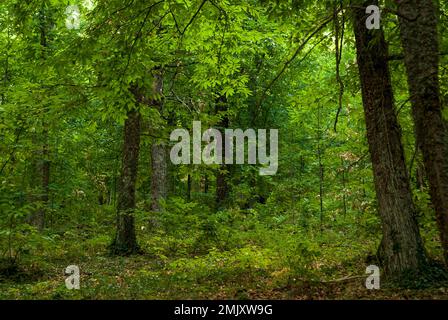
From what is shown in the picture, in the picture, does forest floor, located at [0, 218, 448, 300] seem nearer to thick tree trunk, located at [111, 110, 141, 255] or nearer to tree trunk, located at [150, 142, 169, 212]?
thick tree trunk, located at [111, 110, 141, 255]

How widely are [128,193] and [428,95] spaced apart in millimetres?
9145

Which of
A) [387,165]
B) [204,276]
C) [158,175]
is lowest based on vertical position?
[204,276]

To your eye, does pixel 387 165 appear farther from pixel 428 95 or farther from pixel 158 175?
pixel 158 175

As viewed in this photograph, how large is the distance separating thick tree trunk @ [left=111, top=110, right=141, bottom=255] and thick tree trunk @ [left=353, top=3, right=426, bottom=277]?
6700 millimetres

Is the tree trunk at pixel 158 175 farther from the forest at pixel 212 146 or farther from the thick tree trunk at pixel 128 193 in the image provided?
the thick tree trunk at pixel 128 193

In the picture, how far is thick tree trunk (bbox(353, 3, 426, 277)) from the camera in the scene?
7574mm

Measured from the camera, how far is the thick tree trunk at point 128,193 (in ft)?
40.2

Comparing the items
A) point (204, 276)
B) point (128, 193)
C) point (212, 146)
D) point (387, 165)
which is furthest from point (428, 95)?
point (212, 146)

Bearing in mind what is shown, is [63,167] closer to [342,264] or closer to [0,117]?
[0,117]

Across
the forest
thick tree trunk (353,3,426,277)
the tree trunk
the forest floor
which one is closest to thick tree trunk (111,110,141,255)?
the forest

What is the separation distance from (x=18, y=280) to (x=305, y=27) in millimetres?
8315

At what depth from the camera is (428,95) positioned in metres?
5.17

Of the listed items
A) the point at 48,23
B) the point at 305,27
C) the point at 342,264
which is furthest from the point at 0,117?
the point at 342,264
